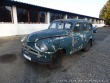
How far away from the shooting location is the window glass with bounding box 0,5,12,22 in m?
13.4

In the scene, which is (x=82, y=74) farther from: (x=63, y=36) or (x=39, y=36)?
(x=39, y=36)

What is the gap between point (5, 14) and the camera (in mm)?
13758

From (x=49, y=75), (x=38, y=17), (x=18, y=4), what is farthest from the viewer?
(x=38, y=17)

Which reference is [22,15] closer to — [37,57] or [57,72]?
[37,57]

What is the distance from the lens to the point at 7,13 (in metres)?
13.9

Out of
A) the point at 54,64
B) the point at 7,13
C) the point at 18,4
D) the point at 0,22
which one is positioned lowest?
the point at 54,64

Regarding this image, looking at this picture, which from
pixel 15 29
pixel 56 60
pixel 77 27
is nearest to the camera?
pixel 56 60

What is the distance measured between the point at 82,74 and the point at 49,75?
1.27 meters

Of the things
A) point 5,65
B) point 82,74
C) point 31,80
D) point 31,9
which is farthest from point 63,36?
point 31,9

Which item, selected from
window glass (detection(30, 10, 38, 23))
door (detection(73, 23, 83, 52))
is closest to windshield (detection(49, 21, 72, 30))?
door (detection(73, 23, 83, 52))

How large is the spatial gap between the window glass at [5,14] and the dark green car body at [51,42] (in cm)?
915

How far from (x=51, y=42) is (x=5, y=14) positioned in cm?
1090

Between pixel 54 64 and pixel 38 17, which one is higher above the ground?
pixel 38 17

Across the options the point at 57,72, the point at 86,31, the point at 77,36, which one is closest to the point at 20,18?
the point at 86,31
